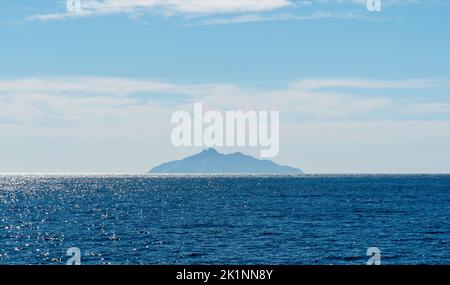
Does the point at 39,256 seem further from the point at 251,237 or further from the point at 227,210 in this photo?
the point at 227,210

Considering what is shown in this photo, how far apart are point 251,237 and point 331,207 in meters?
57.5

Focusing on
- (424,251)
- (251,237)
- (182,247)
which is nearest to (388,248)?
(424,251)

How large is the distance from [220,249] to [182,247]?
541 cm

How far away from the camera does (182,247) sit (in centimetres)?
7056

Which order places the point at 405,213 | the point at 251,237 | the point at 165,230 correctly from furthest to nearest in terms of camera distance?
the point at 405,213, the point at 165,230, the point at 251,237

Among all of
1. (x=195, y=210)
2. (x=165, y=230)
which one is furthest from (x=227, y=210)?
(x=165, y=230)

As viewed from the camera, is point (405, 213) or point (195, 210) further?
point (195, 210)
